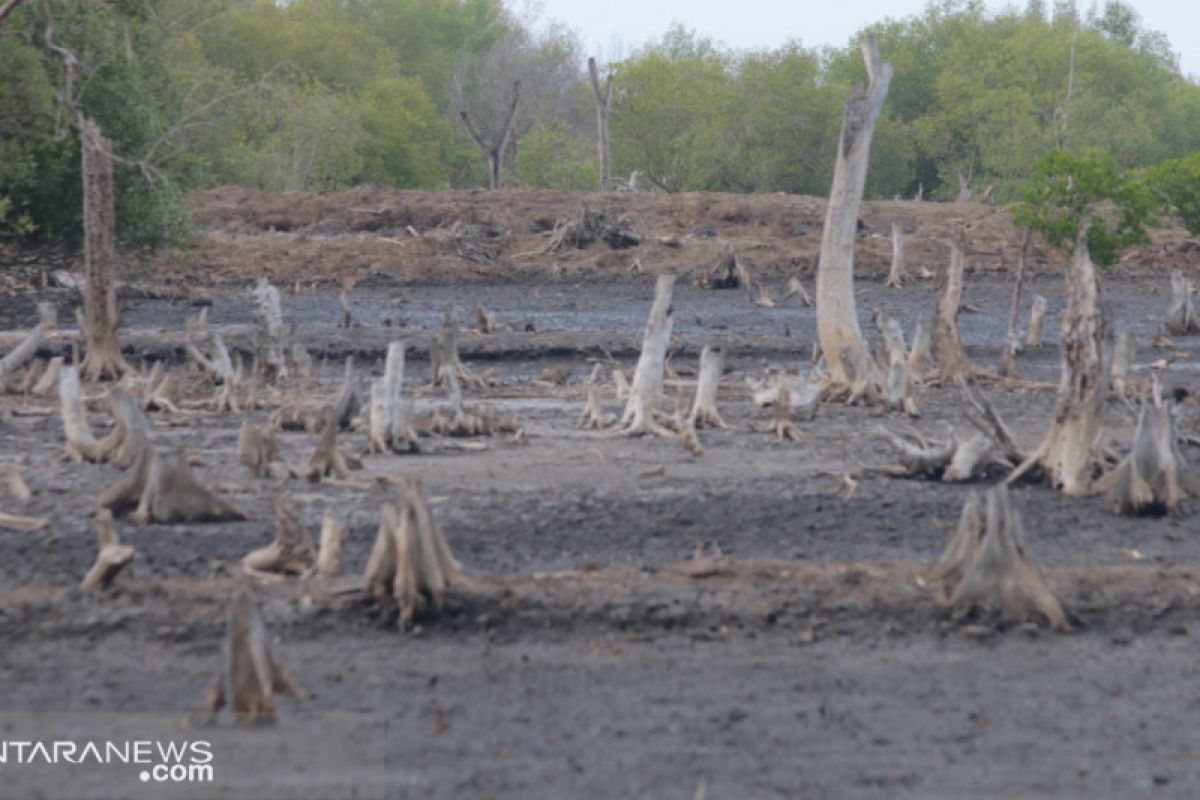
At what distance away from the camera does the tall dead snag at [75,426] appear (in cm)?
1090

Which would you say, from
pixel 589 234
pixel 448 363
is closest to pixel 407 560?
pixel 448 363

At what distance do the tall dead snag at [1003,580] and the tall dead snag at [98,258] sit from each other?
942 cm

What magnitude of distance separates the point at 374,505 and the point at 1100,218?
32.1 ft

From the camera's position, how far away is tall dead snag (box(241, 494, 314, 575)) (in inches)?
315

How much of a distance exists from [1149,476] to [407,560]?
4554 mm

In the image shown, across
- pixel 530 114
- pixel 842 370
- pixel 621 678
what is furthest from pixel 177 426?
A: pixel 530 114

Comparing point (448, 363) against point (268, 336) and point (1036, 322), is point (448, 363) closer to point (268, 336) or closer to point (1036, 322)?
point (268, 336)

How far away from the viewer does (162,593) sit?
766 centimetres

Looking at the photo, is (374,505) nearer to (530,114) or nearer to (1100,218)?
(1100,218)

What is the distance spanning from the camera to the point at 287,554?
26.3 feet

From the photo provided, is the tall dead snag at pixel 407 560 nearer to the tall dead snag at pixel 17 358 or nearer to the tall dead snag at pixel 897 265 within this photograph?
the tall dead snag at pixel 17 358

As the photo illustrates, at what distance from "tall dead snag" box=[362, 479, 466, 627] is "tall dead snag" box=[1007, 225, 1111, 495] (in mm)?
4229

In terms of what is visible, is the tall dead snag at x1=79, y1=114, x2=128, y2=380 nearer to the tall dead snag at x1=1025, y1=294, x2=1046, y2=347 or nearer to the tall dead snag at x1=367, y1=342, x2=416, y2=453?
the tall dead snag at x1=367, y1=342, x2=416, y2=453

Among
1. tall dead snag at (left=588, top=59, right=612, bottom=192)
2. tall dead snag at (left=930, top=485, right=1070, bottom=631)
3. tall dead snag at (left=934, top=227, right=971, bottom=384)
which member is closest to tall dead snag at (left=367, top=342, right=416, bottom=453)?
tall dead snag at (left=930, top=485, right=1070, bottom=631)
